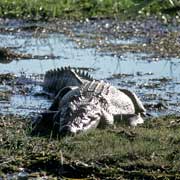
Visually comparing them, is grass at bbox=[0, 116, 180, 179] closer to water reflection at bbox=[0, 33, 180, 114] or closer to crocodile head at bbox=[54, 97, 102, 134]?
crocodile head at bbox=[54, 97, 102, 134]

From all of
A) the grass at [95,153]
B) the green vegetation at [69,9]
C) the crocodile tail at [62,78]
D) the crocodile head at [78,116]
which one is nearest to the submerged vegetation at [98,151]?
the grass at [95,153]

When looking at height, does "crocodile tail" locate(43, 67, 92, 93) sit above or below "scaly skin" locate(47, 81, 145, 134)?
above

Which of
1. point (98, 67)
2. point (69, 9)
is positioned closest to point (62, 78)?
point (98, 67)

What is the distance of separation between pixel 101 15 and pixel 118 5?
3.00ft

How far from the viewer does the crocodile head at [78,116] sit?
806 centimetres

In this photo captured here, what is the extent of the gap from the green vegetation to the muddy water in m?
2.01

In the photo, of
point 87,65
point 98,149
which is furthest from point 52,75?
point 98,149

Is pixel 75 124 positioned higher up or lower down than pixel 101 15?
lower down

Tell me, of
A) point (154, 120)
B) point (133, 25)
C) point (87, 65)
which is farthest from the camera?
point (133, 25)

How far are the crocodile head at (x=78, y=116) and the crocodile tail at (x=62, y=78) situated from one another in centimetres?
150

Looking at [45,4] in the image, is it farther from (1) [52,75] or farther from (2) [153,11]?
(1) [52,75]

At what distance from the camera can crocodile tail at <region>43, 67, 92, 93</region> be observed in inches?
407

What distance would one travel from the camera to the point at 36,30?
53.6 ft

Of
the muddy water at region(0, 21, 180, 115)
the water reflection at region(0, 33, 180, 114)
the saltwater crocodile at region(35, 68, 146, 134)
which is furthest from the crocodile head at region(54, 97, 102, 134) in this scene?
the water reflection at region(0, 33, 180, 114)
